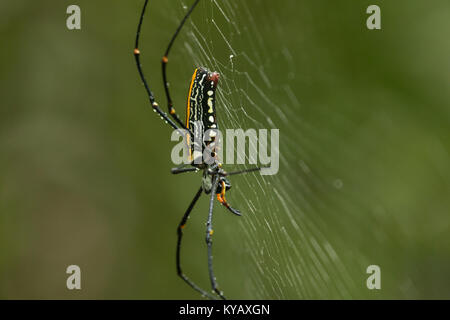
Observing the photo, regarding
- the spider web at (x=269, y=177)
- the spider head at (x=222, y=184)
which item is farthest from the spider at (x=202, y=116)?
the spider web at (x=269, y=177)

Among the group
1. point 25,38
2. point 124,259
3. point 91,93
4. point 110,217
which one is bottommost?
point 124,259

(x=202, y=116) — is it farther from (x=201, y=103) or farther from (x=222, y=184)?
(x=222, y=184)

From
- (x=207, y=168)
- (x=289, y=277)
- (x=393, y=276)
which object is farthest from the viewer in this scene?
(x=393, y=276)

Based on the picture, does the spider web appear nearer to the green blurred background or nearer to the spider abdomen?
the green blurred background

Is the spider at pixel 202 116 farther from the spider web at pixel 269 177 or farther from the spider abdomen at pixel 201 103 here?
the spider web at pixel 269 177
